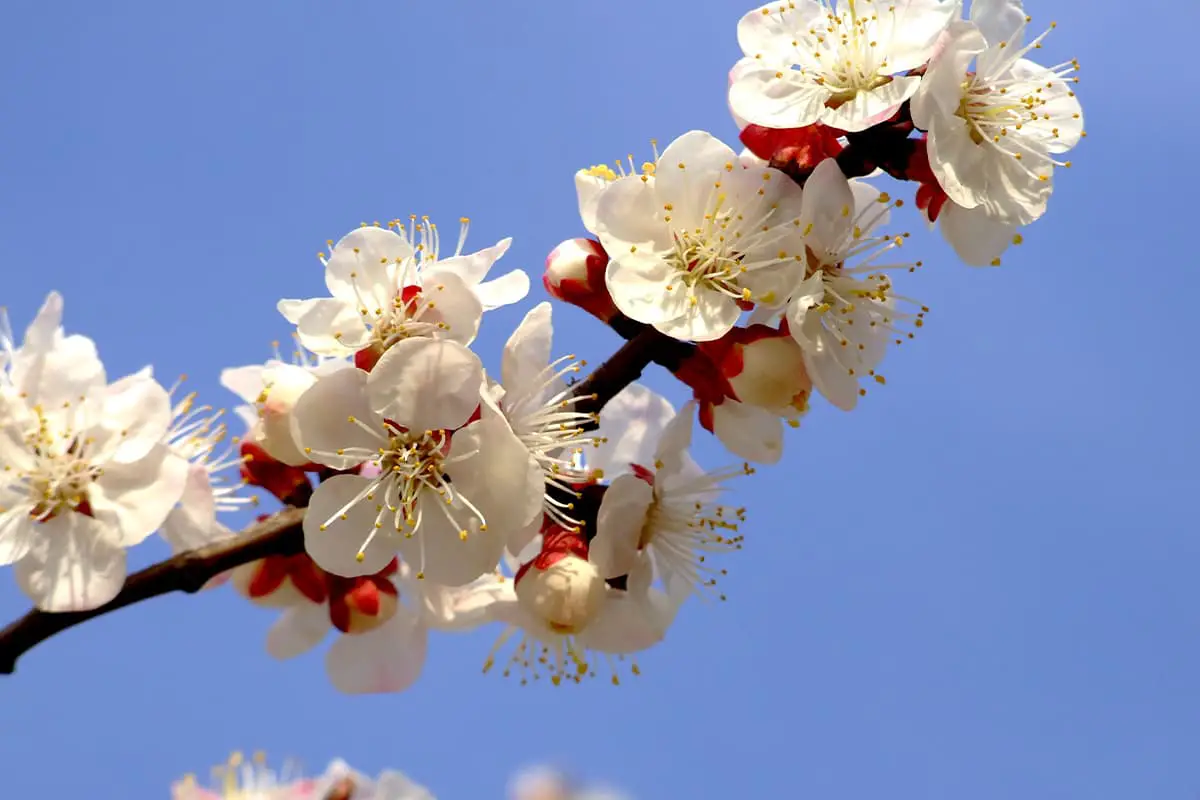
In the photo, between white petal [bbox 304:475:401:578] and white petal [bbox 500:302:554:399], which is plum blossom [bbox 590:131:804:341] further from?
white petal [bbox 304:475:401:578]

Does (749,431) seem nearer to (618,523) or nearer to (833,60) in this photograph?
(618,523)

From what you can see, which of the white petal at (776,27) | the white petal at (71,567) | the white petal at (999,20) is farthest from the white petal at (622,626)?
the white petal at (999,20)

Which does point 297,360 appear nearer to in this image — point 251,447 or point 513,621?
point 251,447

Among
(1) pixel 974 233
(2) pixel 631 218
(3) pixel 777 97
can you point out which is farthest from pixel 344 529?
(1) pixel 974 233

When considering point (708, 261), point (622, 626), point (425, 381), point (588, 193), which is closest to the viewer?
point (425, 381)

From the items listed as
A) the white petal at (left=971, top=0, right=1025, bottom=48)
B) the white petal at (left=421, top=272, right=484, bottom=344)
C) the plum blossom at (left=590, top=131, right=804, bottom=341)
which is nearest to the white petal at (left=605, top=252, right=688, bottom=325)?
the plum blossom at (left=590, top=131, right=804, bottom=341)

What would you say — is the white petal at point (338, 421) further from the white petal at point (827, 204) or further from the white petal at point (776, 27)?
the white petal at point (776, 27)

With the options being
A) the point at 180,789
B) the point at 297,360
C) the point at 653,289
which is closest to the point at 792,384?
the point at 653,289
